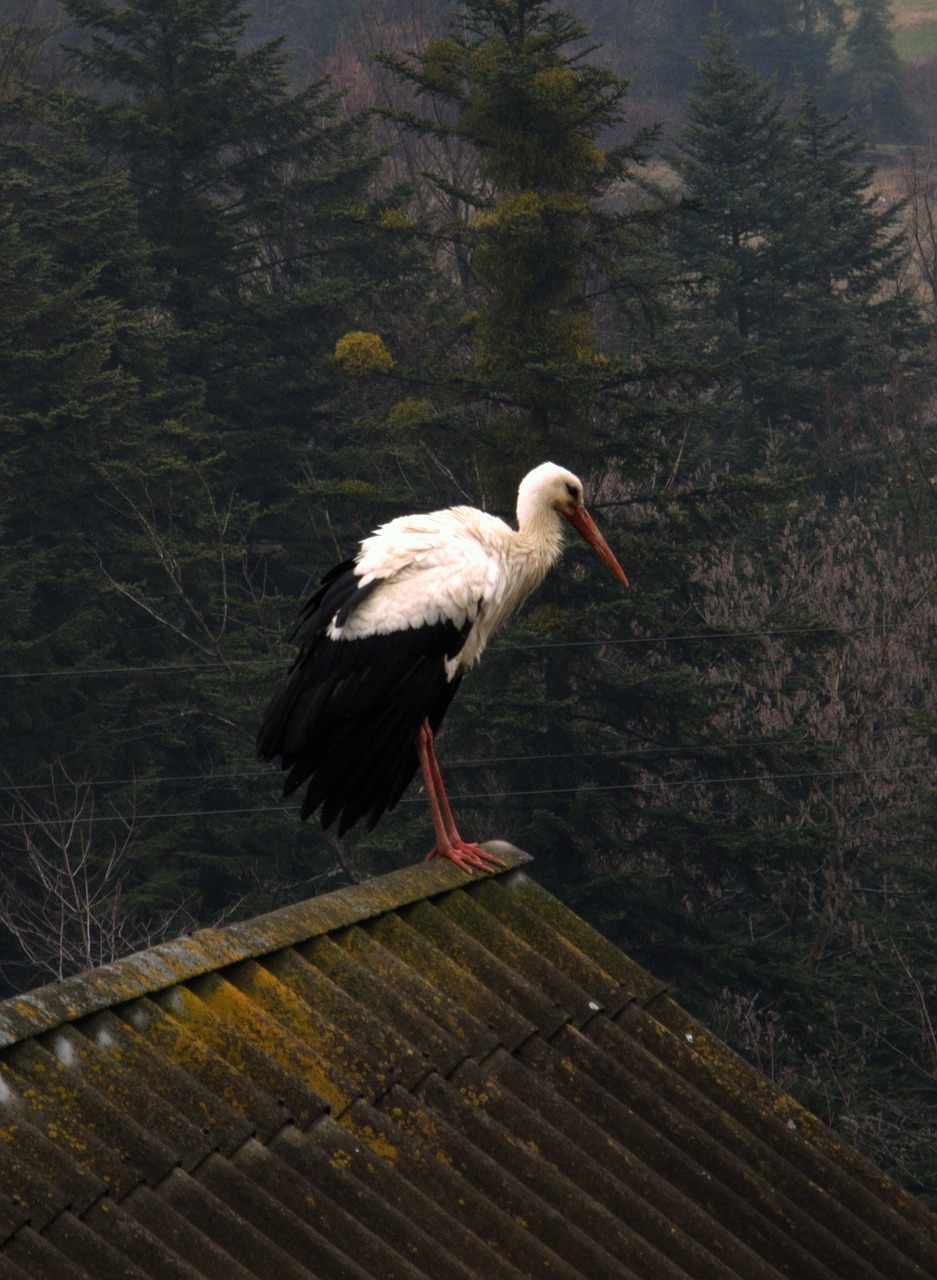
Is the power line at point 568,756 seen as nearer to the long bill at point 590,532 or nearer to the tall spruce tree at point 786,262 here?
the tall spruce tree at point 786,262

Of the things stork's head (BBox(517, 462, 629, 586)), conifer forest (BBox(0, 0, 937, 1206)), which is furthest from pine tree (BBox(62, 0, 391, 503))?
stork's head (BBox(517, 462, 629, 586))

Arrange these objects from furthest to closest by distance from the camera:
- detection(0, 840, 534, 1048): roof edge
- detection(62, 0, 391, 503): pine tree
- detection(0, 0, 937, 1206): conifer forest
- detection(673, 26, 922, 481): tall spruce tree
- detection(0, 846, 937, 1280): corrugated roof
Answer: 1. detection(673, 26, 922, 481): tall spruce tree
2. detection(62, 0, 391, 503): pine tree
3. detection(0, 0, 937, 1206): conifer forest
4. detection(0, 840, 534, 1048): roof edge
5. detection(0, 846, 937, 1280): corrugated roof

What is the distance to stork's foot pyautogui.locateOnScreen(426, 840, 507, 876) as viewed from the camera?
5023 millimetres

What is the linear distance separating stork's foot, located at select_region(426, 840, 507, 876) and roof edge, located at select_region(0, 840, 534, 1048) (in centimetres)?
3

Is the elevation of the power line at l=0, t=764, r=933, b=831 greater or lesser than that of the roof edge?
lesser

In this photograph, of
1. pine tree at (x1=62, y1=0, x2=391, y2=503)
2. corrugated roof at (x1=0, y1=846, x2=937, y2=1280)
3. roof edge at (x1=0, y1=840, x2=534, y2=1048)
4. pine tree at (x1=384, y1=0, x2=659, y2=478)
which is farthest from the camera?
pine tree at (x1=62, y1=0, x2=391, y2=503)

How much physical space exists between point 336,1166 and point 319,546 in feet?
82.1

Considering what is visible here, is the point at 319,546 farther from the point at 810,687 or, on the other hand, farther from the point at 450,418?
the point at 810,687

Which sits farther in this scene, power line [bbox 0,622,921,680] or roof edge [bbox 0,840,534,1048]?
power line [bbox 0,622,921,680]

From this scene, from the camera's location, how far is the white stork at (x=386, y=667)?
5.30 metres

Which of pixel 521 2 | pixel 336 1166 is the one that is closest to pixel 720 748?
pixel 521 2

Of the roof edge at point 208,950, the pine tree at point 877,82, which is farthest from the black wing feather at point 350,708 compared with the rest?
the pine tree at point 877,82

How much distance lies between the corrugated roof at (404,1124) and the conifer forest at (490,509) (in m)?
15.3

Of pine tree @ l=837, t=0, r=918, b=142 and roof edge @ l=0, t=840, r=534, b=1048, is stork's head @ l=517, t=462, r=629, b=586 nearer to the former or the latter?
roof edge @ l=0, t=840, r=534, b=1048
